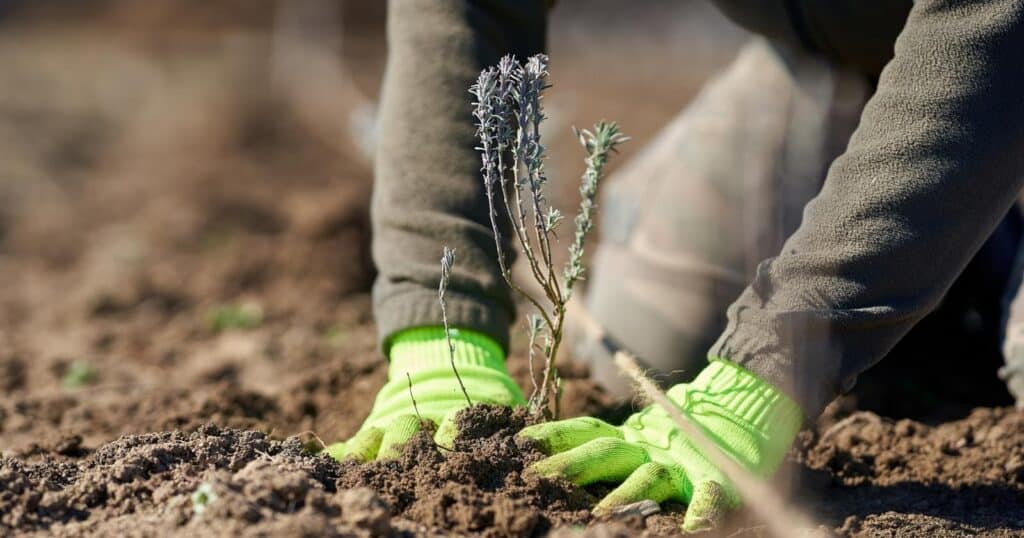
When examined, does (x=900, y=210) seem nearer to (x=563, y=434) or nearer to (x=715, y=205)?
(x=563, y=434)

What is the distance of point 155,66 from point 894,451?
29.7 feet

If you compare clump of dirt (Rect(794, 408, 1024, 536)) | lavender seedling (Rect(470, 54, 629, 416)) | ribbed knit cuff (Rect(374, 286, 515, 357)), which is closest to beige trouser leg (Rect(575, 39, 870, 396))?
clump of dirt (Rect(794, 408, 1024, 536))

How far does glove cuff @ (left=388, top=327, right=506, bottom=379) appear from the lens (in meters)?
1.89

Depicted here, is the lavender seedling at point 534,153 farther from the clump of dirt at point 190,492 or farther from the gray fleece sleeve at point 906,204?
the clump of dirt at point 190,492

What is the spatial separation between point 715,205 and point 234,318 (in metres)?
1.76

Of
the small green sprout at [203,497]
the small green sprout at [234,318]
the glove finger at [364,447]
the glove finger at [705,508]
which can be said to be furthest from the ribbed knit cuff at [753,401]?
the small green sprout at [234,318]

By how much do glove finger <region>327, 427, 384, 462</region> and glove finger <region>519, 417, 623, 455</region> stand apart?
25 centimetres

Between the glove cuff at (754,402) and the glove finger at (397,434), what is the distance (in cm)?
47

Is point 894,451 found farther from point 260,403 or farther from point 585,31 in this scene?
point 585,31

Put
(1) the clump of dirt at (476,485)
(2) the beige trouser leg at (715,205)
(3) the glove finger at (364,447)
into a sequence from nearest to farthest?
(1) the clump of dirt at (476,485) → (3) the glove finger at (364,447) → (2) the beige trouser leg at (715,205)

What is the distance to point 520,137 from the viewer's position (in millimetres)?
1512

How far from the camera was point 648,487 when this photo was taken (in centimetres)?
154

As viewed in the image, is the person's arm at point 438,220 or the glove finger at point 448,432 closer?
the glove finger at point 448,432

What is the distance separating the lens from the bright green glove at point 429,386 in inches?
66.9
